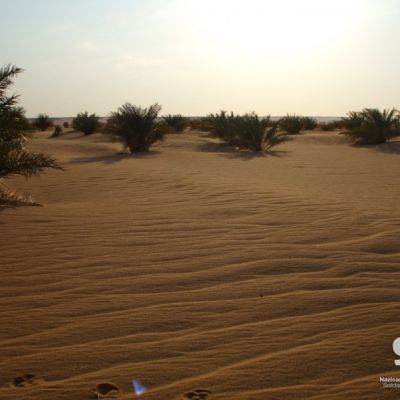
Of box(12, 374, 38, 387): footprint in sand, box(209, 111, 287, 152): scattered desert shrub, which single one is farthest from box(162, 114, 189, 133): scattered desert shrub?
box(12, 374, 38, 387): footprint in sand

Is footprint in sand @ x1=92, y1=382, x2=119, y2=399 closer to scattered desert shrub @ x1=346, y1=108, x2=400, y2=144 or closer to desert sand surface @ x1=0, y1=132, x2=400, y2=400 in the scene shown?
desert sand surface @ x1=0, y1=132, x2=400, y2=400

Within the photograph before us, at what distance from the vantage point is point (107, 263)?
4.45m

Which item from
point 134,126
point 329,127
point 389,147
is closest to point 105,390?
point 134,126

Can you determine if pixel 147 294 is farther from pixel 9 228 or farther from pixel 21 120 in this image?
pixel 21 120

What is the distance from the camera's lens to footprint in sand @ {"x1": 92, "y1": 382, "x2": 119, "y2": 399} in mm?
A: 2461

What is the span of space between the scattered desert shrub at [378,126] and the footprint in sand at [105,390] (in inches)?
792

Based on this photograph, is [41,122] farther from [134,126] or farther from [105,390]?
[105,390]

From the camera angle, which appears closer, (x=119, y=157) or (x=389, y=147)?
(x=119, y=157)

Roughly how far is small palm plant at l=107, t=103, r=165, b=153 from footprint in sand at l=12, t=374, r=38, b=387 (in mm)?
15072

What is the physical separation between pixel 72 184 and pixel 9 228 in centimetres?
379

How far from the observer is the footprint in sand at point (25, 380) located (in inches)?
101

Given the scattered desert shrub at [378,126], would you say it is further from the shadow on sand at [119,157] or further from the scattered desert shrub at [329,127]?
the scattered desert shrub at [329,127]

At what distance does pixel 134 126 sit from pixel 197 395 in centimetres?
1557

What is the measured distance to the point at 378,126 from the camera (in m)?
21.0
